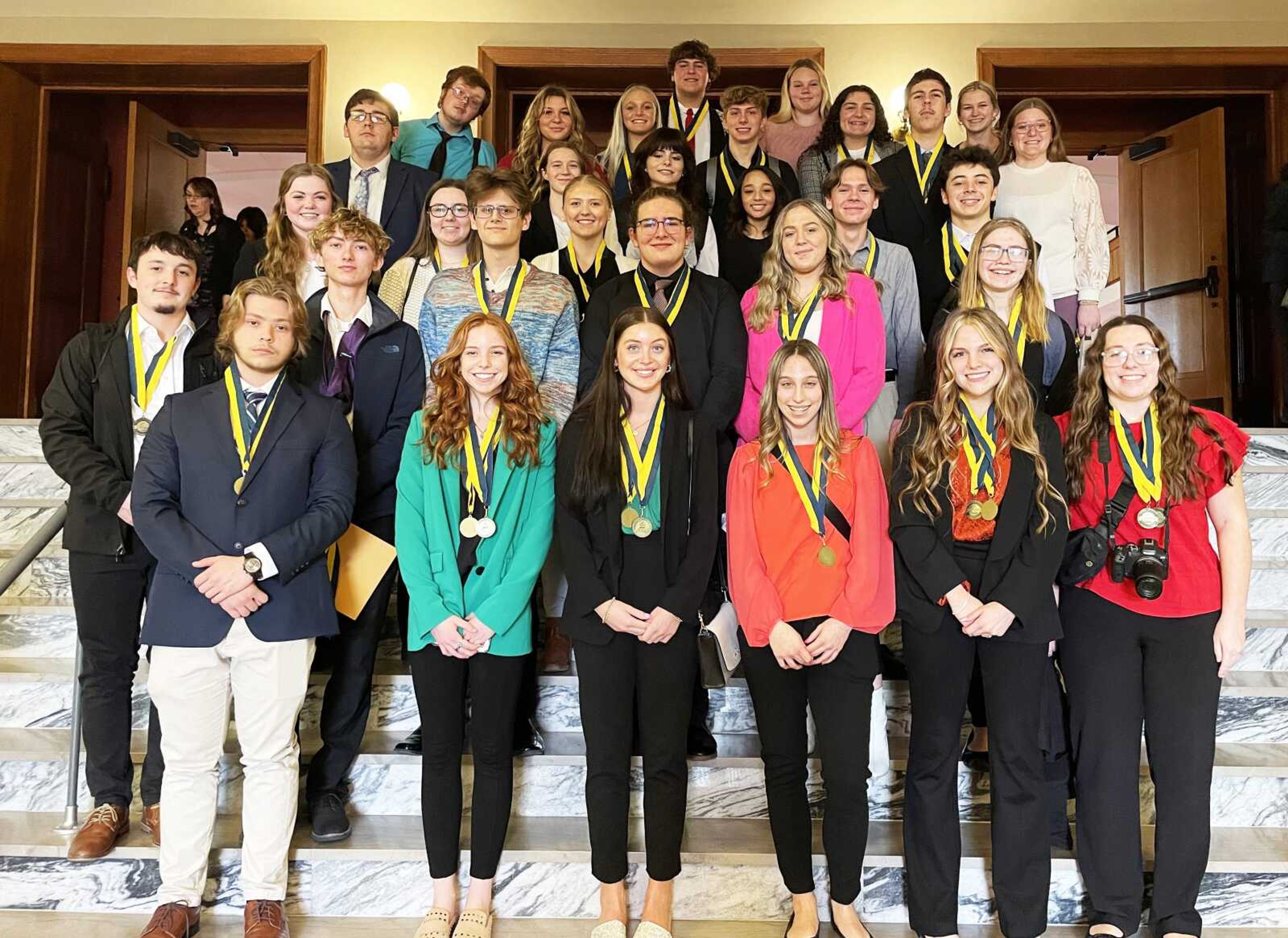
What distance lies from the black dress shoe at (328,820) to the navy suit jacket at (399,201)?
2227 mm

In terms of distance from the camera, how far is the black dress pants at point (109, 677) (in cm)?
303

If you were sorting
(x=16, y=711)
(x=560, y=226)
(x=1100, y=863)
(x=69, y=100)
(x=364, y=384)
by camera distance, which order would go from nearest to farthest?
1. (x=1100, y=863)
2. (x=364, y=384)
3. (x=16, y=711)
4. (x=560, y=226)
5. (x=69, y=100)

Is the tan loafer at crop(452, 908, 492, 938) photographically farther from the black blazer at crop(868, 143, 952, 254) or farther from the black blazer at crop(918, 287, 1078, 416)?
the black blazer at crop(868, 143, 952, 254)

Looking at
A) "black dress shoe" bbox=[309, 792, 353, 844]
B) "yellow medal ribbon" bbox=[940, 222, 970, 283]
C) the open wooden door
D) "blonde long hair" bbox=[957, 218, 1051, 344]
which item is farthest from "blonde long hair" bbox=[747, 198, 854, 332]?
the open wooden door

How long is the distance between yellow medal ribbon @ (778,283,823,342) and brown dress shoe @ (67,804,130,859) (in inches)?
95.9

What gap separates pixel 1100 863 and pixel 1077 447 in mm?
1115

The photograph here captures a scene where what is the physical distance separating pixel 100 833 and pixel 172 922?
45cm

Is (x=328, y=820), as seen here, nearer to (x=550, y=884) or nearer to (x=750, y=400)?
(x=550, y=884)

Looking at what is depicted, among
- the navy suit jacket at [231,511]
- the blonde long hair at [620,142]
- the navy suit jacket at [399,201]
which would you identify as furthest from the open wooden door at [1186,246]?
the navy suit jacket at [231,511]

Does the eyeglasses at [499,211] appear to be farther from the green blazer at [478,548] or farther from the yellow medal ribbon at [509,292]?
the green blazer at [478,548]

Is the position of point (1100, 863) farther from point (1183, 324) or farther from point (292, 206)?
point (1183, 324)

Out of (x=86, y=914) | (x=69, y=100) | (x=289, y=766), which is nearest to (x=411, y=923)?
(x=289, y=766)

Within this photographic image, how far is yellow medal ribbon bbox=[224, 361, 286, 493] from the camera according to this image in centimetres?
277

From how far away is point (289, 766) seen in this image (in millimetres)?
2758
